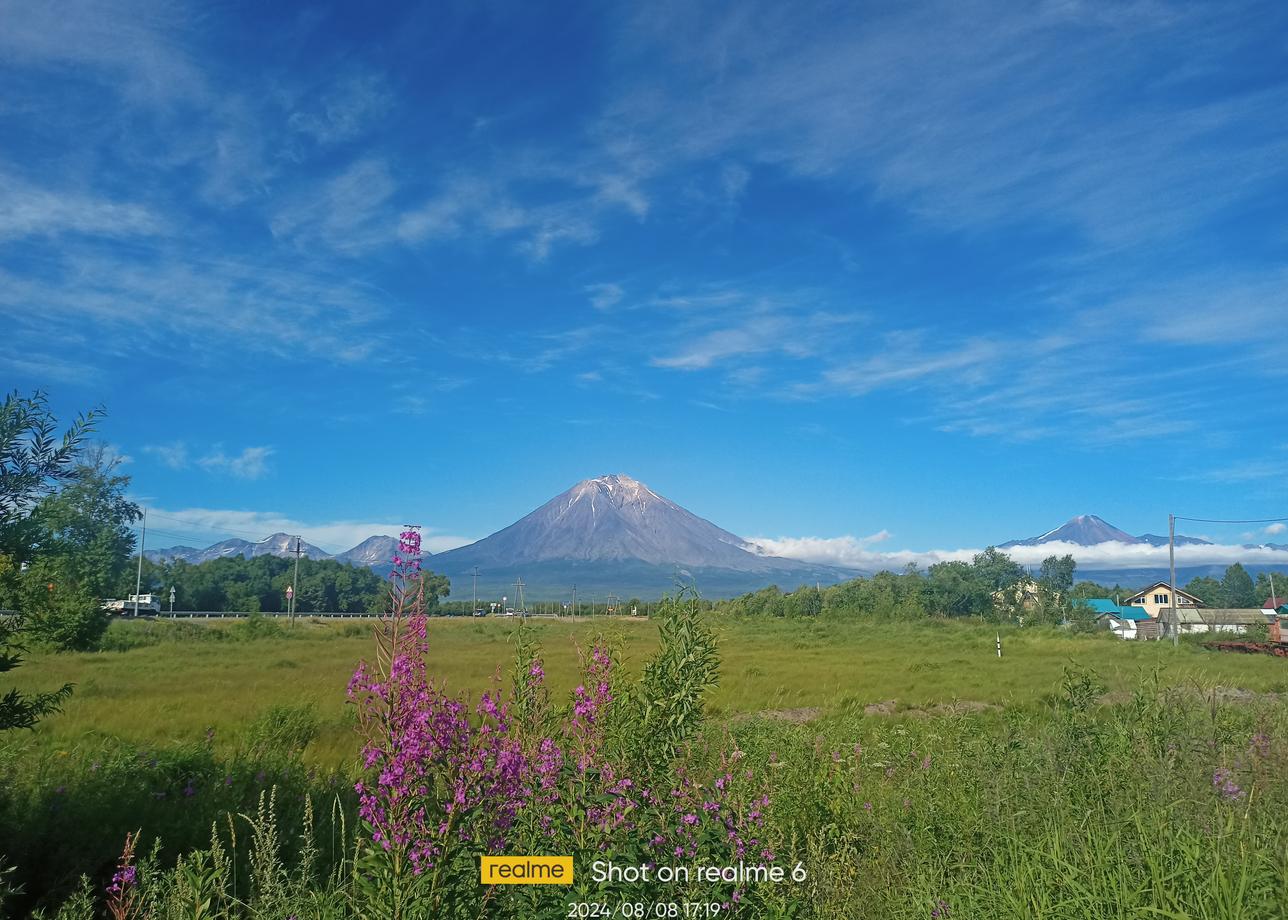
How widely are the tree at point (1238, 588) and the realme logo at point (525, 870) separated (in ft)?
650

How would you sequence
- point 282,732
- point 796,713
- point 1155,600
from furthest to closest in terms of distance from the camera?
point 1155,600 < point 796,713 < point 282,732

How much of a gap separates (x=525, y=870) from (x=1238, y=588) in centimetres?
21078

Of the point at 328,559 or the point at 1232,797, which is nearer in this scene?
the point at 1232,797

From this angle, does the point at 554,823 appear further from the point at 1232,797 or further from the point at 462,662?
the point at 462,662

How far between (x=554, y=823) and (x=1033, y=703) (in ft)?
64.6

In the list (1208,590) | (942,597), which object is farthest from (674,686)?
(1208,590)

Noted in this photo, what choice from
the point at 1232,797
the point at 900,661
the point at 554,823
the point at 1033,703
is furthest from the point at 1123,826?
the point at 900,661

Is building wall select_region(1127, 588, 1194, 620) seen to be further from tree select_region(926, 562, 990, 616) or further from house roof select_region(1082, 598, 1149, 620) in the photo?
tree select_region(926, 562, 990, 616)

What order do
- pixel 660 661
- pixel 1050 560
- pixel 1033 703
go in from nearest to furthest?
pixel 660 661, pixel 1033 703, pixel 1050 560

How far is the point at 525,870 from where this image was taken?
3.91 meters

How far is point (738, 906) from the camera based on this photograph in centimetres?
448

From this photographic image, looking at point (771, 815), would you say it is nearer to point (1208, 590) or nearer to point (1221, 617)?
point (1221, 617)

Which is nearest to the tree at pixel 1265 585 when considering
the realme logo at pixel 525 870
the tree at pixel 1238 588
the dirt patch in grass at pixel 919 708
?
the tree at pixel 1238 588

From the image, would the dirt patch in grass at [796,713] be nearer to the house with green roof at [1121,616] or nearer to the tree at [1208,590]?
the house with green roof at [1121,616]
